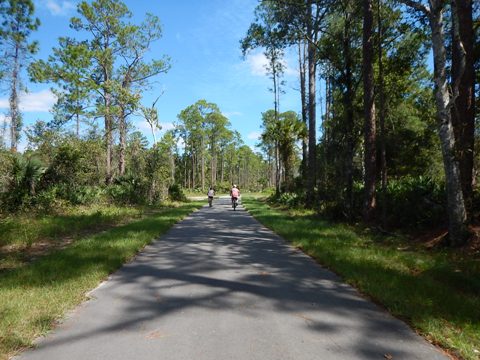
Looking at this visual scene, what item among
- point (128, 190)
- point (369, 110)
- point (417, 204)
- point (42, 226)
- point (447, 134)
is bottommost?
point (42, 226)

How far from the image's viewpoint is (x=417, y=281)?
6.62 metres

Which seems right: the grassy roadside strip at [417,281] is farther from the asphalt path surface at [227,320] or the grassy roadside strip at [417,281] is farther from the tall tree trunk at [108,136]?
the tall tree trunk at [108,136]

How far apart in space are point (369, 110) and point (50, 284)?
12.6 m

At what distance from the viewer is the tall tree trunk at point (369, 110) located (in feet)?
47.3

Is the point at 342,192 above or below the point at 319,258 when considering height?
above

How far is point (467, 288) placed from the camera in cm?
654

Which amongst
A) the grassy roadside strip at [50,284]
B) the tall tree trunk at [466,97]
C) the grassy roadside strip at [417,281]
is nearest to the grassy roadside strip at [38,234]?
the grassy roadside strip at [50,284]

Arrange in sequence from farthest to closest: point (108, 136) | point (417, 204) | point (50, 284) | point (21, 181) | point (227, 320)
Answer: point (108, 136)
point (21, 181)
point (417, 204)
point (50, 284)
point (227, 320)

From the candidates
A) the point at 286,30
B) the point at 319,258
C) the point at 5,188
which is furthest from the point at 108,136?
the point at 319,258

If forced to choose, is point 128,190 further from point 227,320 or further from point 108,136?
point 227,320

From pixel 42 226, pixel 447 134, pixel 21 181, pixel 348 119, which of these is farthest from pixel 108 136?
pixel 447 134

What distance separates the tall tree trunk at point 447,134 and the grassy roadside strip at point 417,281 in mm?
922

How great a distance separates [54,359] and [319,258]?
20.5 feet

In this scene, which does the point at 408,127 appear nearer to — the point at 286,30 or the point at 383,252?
the point at 286,30
